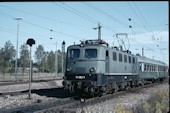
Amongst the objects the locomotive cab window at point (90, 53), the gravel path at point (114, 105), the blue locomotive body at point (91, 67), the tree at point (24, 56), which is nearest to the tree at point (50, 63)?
the tree at point (24, 56)

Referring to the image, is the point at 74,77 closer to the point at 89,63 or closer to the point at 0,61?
the point at 89,63

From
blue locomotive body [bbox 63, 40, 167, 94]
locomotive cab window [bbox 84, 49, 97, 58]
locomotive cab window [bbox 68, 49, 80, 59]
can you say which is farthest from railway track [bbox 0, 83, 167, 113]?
locomotive cab window [bbox 68, 49, 80, 59]

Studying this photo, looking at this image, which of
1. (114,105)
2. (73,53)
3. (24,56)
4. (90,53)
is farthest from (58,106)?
(24,56)

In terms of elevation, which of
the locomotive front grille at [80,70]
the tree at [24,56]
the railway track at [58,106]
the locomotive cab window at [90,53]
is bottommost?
the railway track at [58,106]

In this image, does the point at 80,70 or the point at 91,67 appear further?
the point at 80,70

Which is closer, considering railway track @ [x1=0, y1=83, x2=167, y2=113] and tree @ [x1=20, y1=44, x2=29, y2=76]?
railway track @ [x1=0, y1=83, x2=167, y2=113]

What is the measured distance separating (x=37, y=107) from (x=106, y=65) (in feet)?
19.7

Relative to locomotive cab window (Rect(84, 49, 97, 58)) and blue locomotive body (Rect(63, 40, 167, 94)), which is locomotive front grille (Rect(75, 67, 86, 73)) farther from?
locomotive cab window (Rect(84, 49, 97, 58))

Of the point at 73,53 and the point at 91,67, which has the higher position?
the point at 73,53

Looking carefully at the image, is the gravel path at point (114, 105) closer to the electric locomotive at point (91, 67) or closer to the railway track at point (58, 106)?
the railway track at point (58, 106)

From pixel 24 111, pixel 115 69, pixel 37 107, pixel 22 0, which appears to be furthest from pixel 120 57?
pixel 22 0

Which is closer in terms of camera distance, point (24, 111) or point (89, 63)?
point (24, 111)

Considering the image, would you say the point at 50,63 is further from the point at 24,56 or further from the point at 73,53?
the point at 73,53

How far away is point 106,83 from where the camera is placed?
17531 mm
